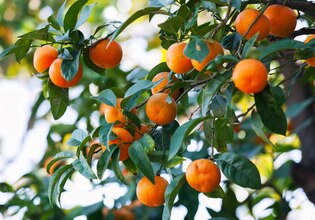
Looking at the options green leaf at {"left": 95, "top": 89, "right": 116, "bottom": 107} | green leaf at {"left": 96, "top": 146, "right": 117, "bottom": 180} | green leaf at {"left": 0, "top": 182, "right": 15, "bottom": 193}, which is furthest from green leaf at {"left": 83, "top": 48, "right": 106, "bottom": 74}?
green leaf at {"left": 0, "top": 182, "right": 15, "bottom": 193}

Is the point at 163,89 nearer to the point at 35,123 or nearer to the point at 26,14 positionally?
the point at 35,123

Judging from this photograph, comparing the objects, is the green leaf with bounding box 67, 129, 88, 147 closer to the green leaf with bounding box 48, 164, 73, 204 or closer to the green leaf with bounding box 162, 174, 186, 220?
the green leaf with bounding box 48, 164, 73, 204

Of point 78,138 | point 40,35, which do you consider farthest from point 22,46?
point 78,138

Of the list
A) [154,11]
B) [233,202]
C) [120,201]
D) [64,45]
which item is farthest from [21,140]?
[154,11]

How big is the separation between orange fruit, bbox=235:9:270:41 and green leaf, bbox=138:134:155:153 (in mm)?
204

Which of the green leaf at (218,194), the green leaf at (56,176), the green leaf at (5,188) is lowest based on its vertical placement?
the green leaf at (5,188)

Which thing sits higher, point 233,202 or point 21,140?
point 233,202

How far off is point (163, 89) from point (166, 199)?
6.7 inches

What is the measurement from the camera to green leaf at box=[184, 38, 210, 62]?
82 centimetres

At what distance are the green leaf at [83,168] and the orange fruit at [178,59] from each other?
0.20 metres

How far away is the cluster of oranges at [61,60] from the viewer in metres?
1.03

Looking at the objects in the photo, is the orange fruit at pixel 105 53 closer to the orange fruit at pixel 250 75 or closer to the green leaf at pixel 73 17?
the green leaf at pixel 73 17

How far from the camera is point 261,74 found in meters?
0.80

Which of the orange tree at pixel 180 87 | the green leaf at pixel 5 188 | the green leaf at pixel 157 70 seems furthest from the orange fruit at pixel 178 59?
the green leaf at pixel 5 188
